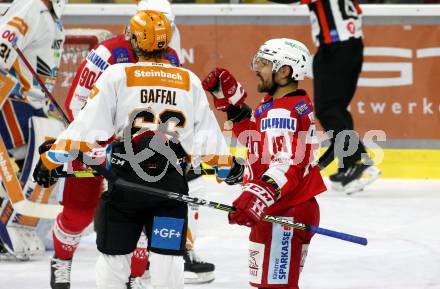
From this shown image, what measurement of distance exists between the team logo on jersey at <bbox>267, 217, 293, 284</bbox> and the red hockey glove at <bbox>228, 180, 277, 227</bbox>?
223 millimetres

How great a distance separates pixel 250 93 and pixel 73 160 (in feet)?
13.6

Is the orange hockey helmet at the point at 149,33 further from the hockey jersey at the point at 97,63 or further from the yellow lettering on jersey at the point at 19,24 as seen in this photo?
the yellow lettering on jersey at the point at 19,24

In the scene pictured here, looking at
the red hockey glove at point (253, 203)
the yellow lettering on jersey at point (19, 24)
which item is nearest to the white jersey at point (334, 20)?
the yellow lettering on jersey at point (19, 24)

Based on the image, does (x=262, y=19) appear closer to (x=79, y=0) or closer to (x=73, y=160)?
(x=79, y=0)

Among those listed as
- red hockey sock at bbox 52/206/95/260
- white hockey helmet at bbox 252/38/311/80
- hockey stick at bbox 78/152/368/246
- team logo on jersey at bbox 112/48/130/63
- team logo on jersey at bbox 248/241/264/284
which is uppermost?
white hockey helmet at bbox 252/38/311/80

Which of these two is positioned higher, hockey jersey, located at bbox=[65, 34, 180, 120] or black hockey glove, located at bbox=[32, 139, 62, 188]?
hockey jersey, located at bbox=[65, 34, 180, 120]

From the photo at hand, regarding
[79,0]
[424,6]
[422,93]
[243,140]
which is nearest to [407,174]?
[422,93]

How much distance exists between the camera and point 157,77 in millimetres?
4125

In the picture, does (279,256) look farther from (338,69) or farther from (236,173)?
(338,69)

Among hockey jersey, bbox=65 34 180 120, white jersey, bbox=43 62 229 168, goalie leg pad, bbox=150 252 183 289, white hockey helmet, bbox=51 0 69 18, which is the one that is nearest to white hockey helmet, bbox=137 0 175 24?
hockey jersey, bbox=65 34 180 120

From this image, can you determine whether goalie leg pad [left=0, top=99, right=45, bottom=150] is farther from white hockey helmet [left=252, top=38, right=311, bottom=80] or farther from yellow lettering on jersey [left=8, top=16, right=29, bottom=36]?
white hockey helmet [left=252, top=38, right=311, bottom=80]

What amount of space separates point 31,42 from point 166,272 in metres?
2.08

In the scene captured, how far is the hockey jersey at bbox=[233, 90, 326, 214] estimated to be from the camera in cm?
392

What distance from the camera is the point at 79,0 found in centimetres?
859
